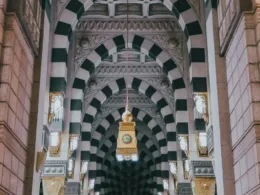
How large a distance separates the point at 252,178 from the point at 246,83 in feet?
3.28

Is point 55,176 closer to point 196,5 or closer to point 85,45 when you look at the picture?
point 85,45

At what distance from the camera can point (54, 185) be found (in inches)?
387

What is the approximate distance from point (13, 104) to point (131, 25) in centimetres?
760

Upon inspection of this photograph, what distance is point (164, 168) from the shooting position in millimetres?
16328

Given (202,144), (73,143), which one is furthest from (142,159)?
(202,144)

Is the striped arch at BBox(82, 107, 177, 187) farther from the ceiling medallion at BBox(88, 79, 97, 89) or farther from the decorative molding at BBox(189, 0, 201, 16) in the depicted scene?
the decorative molding at BBox(189, 0, 201, 16)

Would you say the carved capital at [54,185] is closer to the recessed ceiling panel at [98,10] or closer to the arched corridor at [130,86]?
the arched corridor at [130,86]

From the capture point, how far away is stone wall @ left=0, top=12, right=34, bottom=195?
458cm

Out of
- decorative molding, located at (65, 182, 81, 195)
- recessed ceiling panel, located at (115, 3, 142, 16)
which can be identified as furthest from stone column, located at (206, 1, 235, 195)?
decorative molding, located at (65, 182, 81, 195)

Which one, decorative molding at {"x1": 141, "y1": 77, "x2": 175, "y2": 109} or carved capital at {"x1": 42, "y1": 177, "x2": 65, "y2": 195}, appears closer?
carved capital at {"x1": 42, "y1": 177, "x2": 65, "y2": 195}

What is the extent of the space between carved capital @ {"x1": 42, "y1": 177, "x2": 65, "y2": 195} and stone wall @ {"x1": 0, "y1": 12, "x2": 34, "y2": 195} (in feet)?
14.2

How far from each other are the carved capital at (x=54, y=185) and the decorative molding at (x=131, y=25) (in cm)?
425

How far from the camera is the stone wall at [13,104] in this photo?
15.0 feet

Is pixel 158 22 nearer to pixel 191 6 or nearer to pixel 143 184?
pixel 191 6
